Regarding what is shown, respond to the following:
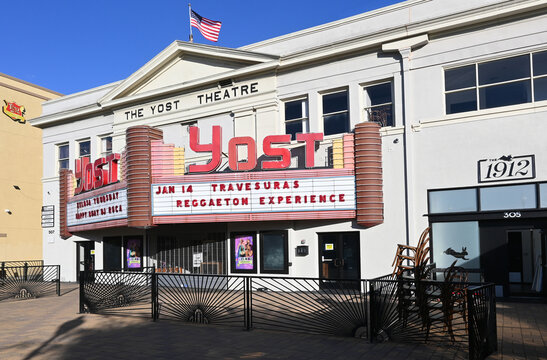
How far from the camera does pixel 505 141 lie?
48.3 feet

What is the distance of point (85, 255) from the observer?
2462cm

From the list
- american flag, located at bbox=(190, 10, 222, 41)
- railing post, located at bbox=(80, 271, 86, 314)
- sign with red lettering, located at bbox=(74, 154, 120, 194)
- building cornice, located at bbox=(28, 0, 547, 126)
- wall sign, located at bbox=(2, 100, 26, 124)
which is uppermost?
american flag, located at bbox=(190, 10, 222, 41)

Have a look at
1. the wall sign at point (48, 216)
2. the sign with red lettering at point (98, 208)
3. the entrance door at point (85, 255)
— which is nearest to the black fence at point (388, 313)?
the sign with red lettering at point (98, 208)

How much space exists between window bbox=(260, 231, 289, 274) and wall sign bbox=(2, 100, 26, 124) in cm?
2428

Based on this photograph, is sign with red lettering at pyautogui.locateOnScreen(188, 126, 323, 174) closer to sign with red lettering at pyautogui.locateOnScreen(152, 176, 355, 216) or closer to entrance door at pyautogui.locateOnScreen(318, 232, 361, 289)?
sign with red lettering at pyautogui.locateOnScreen(152, 176, 355, 216)

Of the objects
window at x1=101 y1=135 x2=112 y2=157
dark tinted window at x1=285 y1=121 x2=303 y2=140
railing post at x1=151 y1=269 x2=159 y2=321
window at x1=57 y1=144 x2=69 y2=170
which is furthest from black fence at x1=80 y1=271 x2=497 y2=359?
window at x1=57 y1=144 x2=69 y2=170

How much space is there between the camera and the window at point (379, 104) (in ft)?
55.8

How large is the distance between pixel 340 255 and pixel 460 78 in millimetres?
7055

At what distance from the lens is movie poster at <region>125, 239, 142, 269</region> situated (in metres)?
21.8

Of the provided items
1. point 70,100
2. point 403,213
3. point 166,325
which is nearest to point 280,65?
point 403,213

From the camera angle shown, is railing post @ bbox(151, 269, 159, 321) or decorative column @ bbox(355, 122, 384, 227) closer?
railing post @ bbox(151, 269, 159, 321)

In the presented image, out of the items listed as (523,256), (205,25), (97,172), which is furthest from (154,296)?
(523,256)

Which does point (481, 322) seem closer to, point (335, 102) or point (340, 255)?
point (340, 255)

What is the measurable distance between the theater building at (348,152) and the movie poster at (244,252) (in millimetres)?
51
